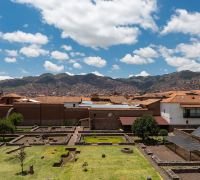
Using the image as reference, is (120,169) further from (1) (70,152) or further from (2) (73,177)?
(1) (70,152)

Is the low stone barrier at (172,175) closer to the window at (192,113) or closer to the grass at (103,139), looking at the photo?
the grass at (103,139)

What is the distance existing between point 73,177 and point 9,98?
49.0 metres

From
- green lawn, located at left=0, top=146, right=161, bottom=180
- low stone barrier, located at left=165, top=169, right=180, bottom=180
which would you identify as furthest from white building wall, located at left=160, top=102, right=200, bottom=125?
low stone barrier, located at left=165, top=169, right=180, bottom=180

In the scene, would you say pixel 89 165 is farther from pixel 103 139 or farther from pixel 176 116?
pixel 176 116

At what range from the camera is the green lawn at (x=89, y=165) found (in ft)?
81.7

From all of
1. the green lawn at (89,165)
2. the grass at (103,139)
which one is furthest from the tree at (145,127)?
the green lawn at (89,165)

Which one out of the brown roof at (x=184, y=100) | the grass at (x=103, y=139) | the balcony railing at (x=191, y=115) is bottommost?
the grass at (x=103, y=139)

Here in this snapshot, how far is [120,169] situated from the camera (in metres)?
27.0

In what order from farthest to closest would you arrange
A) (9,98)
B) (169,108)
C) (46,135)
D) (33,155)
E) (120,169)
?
1. (9,98)
2. (169,108)
3. (46,135)
4. (33,155)
5. (120,169)

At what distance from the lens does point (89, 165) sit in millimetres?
28266

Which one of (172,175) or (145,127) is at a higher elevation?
(145,127)

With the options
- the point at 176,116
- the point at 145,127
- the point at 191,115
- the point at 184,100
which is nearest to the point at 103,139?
the point at 145,127

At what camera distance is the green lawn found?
981 inches

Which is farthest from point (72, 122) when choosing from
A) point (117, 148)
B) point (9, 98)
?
point (117, 148)
